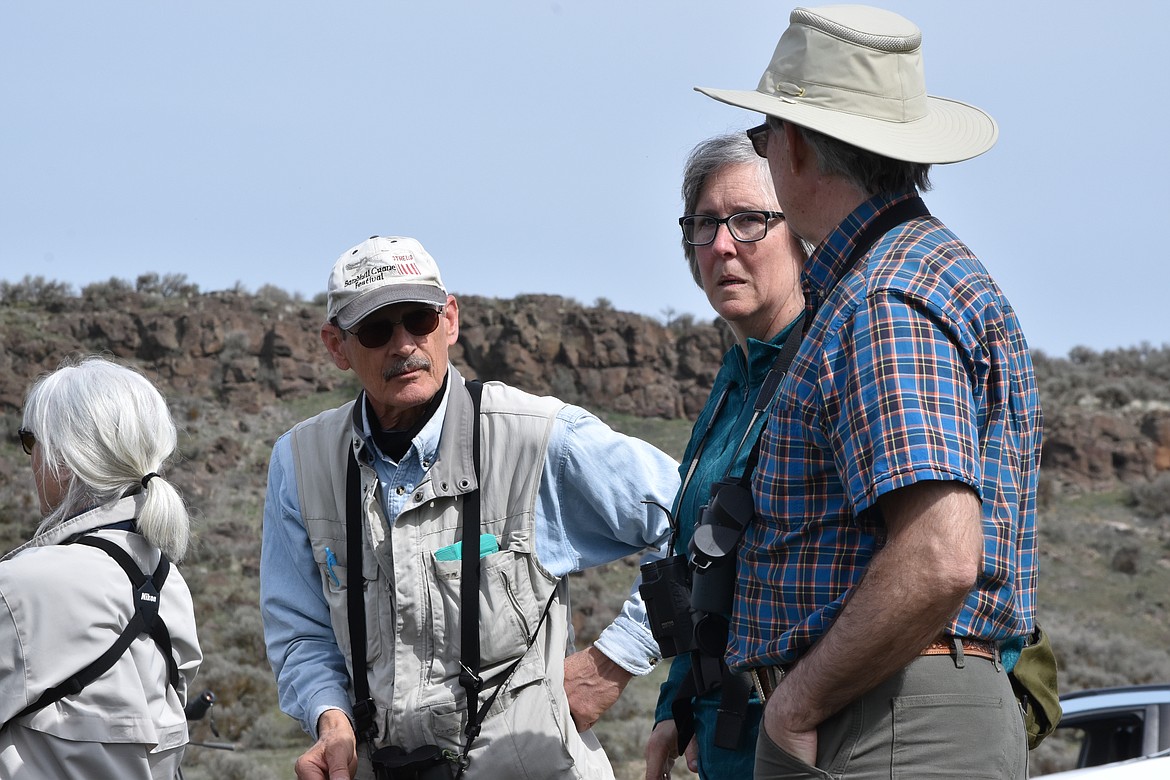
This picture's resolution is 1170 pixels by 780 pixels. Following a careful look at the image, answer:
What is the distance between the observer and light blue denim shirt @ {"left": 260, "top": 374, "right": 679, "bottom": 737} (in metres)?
3.32

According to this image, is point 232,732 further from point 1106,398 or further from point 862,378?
point 1106,398

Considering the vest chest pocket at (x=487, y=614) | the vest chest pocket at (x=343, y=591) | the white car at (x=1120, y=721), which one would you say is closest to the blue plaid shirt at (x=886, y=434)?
the vest chest pocket at (x=487, y=614)

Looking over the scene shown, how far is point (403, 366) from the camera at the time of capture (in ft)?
10.9

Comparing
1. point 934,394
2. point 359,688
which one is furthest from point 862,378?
point 359,688

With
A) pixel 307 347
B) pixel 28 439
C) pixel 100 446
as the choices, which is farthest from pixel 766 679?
pixel 307 347

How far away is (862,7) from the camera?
2459 millimetres

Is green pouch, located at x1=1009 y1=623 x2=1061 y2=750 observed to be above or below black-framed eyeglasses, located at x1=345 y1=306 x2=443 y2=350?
below

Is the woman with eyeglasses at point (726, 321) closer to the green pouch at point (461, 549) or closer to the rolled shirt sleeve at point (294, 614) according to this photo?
the green pouch at point (461, 549)

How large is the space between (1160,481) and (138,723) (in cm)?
2818

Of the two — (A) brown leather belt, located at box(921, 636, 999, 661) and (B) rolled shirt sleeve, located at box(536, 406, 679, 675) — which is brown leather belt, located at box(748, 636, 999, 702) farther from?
(B) rolled shirt sleeve, located at box(536, 406, 679, 675)

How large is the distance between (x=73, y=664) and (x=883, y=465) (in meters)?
2.02

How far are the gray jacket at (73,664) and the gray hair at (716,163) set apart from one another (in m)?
1.77

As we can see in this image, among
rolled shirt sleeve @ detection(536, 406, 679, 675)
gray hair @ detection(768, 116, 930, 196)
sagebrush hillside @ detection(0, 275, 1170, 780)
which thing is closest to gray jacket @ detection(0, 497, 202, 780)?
rolled shirt sleeve @ detection(536, 406, 679, 675)

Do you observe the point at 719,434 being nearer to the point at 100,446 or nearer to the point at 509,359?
the point at 100,446
